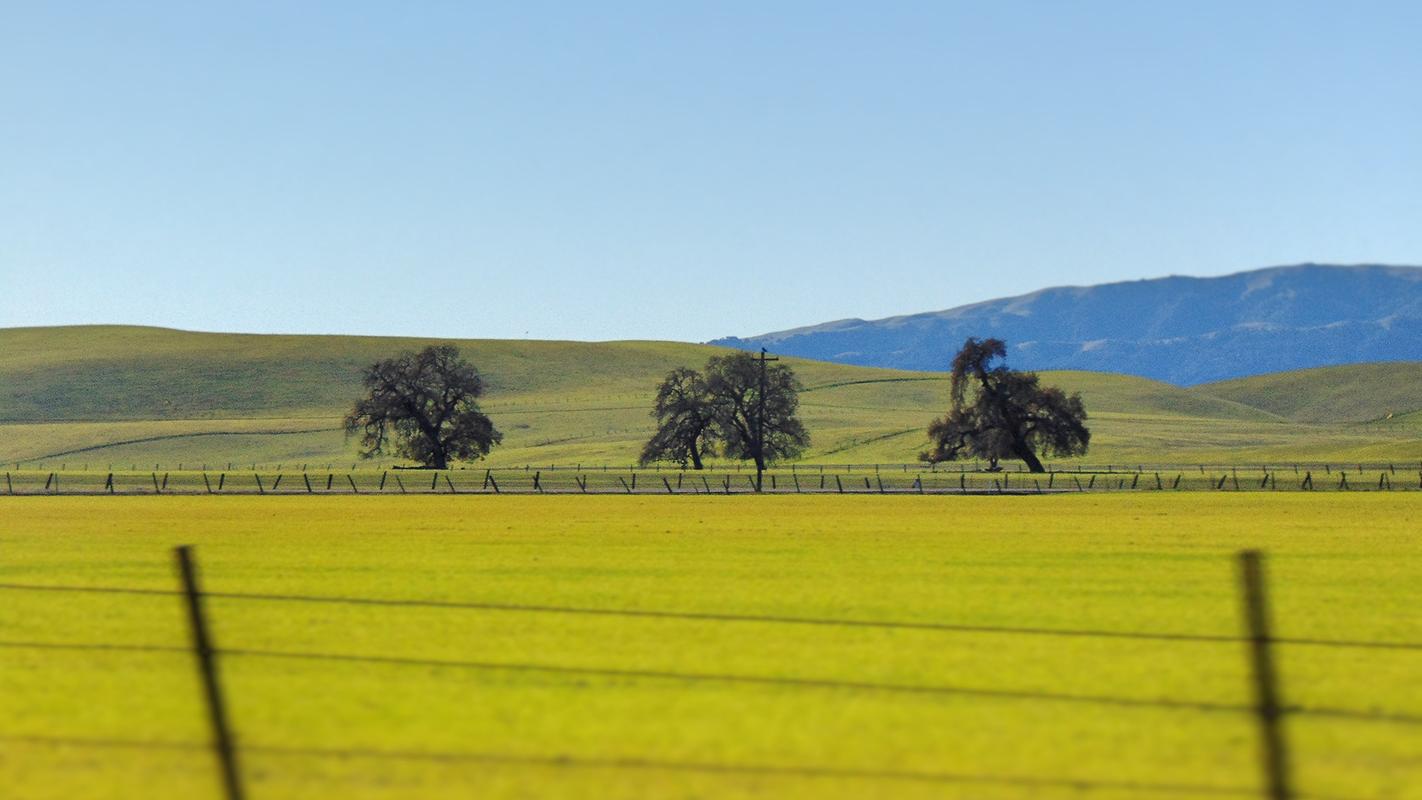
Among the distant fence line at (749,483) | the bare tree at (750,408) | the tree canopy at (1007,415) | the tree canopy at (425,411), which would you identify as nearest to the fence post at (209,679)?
the distant fence line at (749,483)

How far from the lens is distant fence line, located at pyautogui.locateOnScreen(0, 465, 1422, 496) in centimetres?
8250

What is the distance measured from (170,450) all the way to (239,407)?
108ft

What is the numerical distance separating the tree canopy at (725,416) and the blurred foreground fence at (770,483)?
5.34m

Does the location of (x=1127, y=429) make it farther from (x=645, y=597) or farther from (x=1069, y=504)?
(x=645, y=597)

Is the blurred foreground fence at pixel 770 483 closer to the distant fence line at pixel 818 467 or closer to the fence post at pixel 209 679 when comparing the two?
the distant fence line at pixel 818 467

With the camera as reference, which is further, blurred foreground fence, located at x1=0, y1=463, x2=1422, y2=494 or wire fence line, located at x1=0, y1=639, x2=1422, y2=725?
blurred foreground fence, located at x1=0, y1=463, x2=1422, y2=494

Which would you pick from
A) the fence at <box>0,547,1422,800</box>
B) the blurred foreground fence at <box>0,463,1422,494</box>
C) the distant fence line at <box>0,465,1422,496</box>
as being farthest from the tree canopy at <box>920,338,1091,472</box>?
the fence at <box>0,547,1422,800</box>

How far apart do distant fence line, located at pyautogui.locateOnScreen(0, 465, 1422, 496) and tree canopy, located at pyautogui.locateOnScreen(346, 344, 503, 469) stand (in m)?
10.1

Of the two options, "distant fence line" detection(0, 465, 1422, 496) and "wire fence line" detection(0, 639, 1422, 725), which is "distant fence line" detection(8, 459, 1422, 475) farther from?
"wire fence line" detection(0, 639, 1422, 725)

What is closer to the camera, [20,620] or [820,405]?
[20,620]

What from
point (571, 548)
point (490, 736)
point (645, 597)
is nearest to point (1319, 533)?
point (571, 548)

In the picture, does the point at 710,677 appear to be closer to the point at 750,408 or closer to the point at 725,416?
the point at 750,408

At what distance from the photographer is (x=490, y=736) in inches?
542

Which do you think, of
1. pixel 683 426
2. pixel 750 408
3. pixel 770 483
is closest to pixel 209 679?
pixel 770 483
